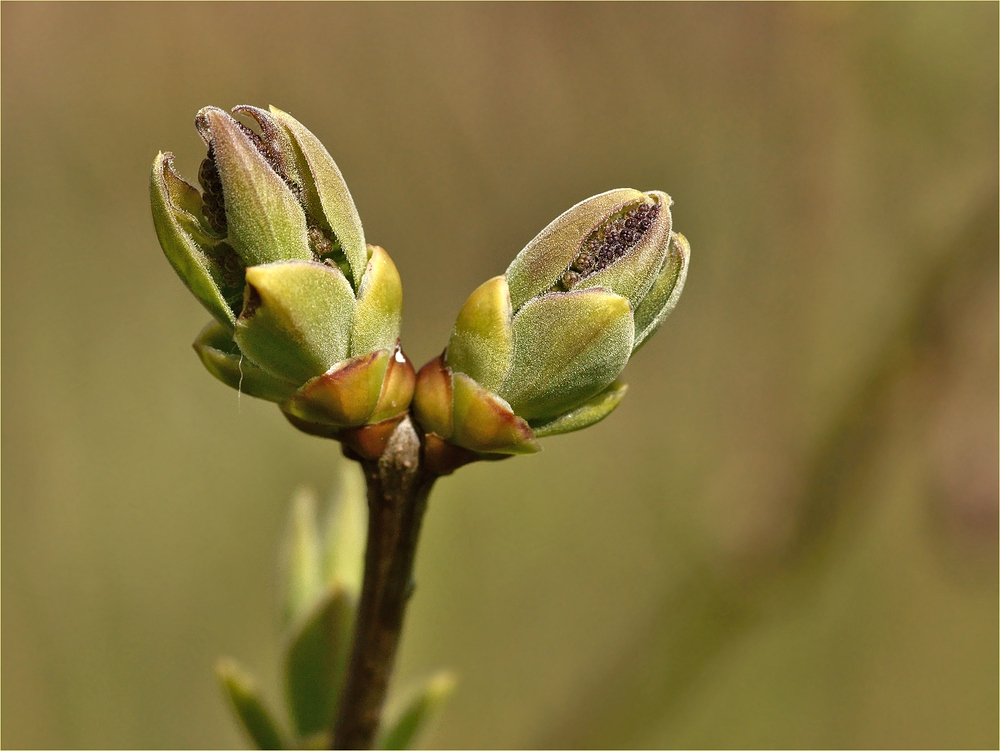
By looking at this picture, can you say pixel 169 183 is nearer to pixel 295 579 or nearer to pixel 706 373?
pixel 295 579

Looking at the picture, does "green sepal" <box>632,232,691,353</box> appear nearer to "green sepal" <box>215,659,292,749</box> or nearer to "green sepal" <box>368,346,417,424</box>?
"green sepal" <box>368,346,417,424</box>

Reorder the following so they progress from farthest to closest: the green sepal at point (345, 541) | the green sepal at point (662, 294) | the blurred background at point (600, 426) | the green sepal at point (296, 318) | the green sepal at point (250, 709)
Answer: the blurred background at point (600, 426) < the green sepal at point (345, 541) < the green sepal at point (250, 709) < the green sepal at point (662, 294) < the green sepal at point (296, 318)

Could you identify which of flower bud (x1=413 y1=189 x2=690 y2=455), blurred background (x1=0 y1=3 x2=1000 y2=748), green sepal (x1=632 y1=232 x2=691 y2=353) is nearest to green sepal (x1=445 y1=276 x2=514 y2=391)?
flower bud (x1=413 y1=189 x2=690 y2=455)

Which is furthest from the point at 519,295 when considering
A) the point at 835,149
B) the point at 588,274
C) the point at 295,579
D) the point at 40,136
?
the point at 40,136

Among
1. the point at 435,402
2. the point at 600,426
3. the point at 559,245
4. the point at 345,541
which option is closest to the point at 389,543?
the point at 435,402

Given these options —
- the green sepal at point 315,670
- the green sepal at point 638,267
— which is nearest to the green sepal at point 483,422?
the green sepal at point 638,267

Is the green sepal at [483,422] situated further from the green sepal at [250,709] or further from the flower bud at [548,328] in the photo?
the green sepal at [250,709]
